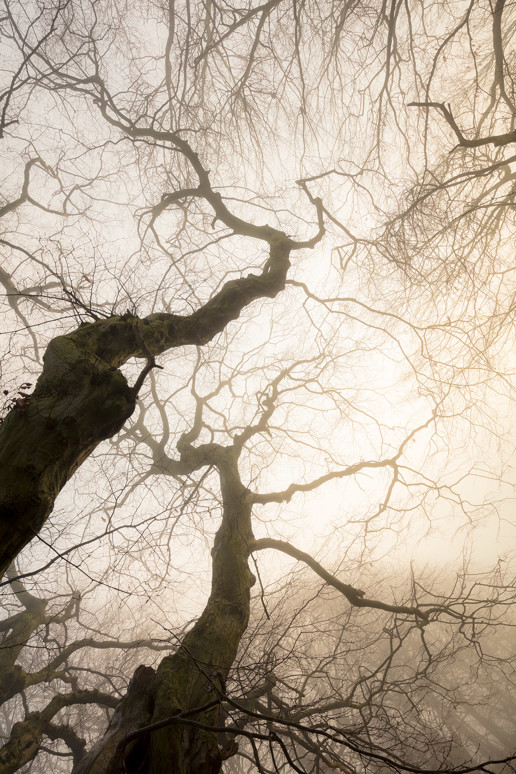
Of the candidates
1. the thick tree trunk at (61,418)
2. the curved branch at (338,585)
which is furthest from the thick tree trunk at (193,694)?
the thick tree trunk at (61,418)

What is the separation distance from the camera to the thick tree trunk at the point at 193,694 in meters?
2.11

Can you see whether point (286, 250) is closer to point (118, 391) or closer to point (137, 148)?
point (137, 148)

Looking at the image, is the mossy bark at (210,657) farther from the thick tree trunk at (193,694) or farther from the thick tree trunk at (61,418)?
the thick tree trunk at (61,418)

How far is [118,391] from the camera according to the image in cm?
212

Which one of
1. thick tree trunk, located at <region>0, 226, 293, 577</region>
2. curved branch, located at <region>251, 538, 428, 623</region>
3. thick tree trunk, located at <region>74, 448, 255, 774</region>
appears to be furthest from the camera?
curved branch, located at <region>251, 538, 428, 623</region>

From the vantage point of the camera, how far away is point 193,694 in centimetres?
261

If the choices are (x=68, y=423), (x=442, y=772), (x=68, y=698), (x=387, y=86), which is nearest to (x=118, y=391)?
(x=68, y=423)

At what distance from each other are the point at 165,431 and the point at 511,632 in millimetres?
19611

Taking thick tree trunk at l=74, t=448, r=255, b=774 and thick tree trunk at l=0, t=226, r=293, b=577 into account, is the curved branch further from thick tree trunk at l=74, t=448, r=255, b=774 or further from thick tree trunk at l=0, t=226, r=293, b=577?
thick tree trunk at l=0, t=226, r=293, b=577

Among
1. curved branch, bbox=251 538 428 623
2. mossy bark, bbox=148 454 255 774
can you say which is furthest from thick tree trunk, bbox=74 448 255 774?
curved branch, bbox=251 538 428 623

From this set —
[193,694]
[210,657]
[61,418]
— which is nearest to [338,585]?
[210,657]

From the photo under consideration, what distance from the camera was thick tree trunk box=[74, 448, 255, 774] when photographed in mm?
2109

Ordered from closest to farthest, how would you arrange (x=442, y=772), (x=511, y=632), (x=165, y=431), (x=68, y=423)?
(x=442, y=772) → (x=68, y=423) → (x=165, y=431) → (x=511, y=632)

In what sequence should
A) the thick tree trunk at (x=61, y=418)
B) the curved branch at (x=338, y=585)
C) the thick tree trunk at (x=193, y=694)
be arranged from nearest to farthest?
the thick tree trunk at (x=61, y=418) < the thick tree trunk at (x=193, y=694) < the curved branch at (x=338, y=585)
